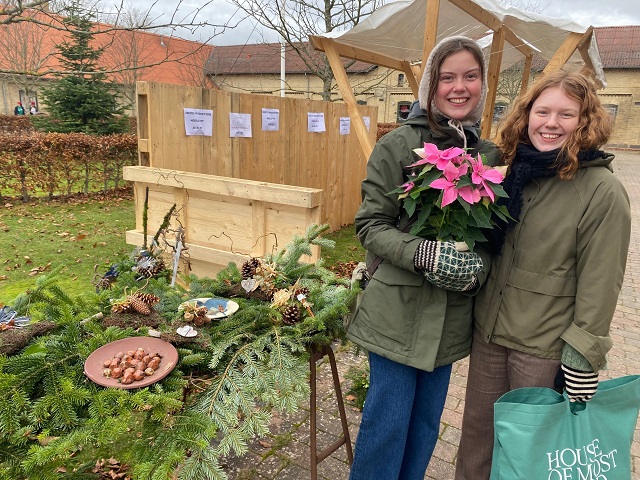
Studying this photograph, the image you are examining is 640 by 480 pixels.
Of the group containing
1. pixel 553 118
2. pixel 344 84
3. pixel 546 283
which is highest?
pixel 344 84

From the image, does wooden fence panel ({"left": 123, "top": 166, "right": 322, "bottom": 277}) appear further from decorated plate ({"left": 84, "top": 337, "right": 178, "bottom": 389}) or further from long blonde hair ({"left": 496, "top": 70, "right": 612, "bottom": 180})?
long blonde hair ({"left": 496, "top": 70, "right": 612, "bottom": 180})

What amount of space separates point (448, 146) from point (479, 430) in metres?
1.31

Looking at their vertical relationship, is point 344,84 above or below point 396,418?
above

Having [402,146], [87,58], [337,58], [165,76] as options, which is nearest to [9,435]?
[402,146]

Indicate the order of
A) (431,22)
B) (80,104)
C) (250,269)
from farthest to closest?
1. (80,104)
2. (431,22)
3. (250,269)

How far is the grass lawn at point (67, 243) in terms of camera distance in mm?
5430

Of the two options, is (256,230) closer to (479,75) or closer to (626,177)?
(479,75)

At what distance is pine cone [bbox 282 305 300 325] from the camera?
2.01 meters

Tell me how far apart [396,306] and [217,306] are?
834mm

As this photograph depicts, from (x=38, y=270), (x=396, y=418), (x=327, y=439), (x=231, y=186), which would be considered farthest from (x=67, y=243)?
(x=396, y=418)

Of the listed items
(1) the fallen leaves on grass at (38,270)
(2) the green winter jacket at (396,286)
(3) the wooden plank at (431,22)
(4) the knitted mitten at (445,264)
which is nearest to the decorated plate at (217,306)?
(2) the green winter jacket at (396,286)

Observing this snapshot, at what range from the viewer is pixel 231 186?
374 cm

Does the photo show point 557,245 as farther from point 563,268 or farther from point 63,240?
point 63,240

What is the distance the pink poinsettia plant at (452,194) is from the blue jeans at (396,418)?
0.58 m
